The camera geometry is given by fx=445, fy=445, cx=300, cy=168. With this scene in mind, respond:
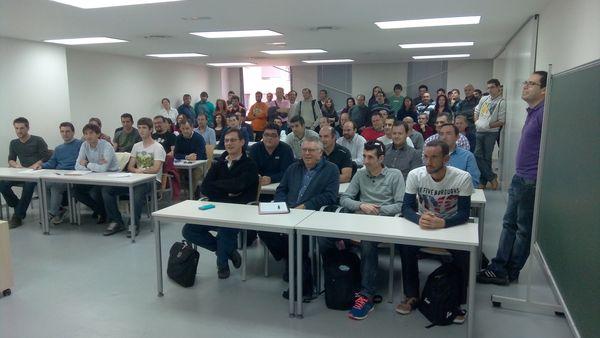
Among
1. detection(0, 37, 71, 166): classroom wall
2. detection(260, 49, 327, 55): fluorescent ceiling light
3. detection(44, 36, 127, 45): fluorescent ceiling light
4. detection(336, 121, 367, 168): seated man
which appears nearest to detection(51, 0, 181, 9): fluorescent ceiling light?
detection(336, 121, 367, 168): seated man

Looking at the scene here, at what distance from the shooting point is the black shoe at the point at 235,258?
4035mm

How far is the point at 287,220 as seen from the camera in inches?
125

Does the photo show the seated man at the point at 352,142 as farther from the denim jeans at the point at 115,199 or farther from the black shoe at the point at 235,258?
the denim jeans at the point at 115,199

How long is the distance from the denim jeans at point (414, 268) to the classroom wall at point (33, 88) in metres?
7.08

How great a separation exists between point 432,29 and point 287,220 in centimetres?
497

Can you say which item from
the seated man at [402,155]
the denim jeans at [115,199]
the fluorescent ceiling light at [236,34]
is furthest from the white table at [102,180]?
the fluorescent ceiling light at [236,34]

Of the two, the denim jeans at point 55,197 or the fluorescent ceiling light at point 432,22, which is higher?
the fluorescent ceiling light at point 432,22

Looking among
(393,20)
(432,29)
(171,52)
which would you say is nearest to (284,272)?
(393,20)

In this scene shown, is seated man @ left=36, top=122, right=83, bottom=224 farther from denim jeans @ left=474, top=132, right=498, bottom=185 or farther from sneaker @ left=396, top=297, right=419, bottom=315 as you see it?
denim jeans @ left=474, top=132, right=498, bottom=185

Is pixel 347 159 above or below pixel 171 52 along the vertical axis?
below

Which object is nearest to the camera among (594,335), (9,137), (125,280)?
(594,335)

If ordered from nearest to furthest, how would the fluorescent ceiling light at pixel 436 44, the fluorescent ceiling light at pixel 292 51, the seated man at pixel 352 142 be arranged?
the seated man at pixel 352 142
the fluorescent ceiling light at pixel 436 44
the fluorescent ceiling light at pixel 292 51

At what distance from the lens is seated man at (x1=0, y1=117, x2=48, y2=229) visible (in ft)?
18.7

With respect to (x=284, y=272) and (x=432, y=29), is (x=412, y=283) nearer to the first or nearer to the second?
(x=284, y=272)
